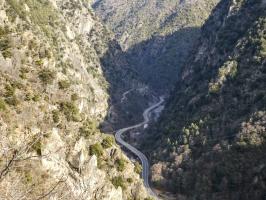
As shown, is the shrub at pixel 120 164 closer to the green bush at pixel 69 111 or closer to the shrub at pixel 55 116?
the green bush at pixel 69 111

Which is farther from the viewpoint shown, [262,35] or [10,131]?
[262,35]

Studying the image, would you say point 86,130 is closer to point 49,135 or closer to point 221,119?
point 49,135

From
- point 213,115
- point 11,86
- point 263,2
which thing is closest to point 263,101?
point 213,115

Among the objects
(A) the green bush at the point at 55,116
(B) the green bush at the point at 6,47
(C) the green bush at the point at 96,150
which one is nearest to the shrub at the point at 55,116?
(A) the green bush at the point at 55,116

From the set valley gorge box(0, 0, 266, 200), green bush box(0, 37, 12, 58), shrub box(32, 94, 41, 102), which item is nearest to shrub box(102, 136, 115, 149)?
valley gorge box(0, 0, 266, 200)

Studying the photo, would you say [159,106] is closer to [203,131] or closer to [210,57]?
[210,57]

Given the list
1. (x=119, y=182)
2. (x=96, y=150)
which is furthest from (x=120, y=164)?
(x=96, y=150)
